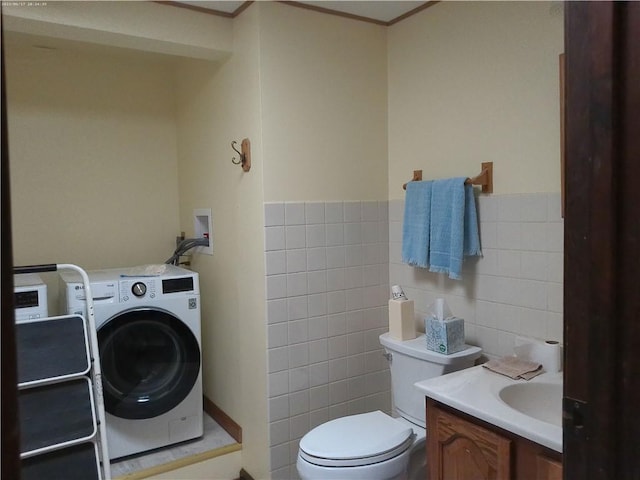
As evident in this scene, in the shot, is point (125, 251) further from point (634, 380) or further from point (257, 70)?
point (634, 380)

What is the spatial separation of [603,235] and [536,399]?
1322 mm

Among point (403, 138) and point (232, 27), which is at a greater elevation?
point (232, 27)

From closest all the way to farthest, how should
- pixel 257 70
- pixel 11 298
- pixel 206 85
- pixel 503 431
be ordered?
1. pixel 11 298
2. pixel 503 431
3. pixel 257 70
4. pixel 206 85

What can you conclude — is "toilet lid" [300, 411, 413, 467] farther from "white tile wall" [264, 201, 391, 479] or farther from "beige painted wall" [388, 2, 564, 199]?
"beige painted wall" [388, 2, 564, 199]

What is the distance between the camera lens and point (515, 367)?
1847 millimetres

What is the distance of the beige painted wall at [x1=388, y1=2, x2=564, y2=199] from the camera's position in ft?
6.17

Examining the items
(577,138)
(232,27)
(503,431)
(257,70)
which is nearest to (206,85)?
(232,27)

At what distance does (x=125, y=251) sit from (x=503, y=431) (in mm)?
2436

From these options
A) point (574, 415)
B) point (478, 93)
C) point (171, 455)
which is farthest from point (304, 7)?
point (171, 455)

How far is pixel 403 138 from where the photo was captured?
2525 millimetres

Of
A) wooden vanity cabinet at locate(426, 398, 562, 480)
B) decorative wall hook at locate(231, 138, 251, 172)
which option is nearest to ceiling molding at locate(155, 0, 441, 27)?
decorative wall hook at locate(231, 138, 251, 172)

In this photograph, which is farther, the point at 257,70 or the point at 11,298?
the point at 257,70

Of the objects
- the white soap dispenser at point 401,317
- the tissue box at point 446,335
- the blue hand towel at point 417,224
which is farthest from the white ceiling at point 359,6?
the tissue box at point 446,335

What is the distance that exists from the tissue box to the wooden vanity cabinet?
1.15ft
